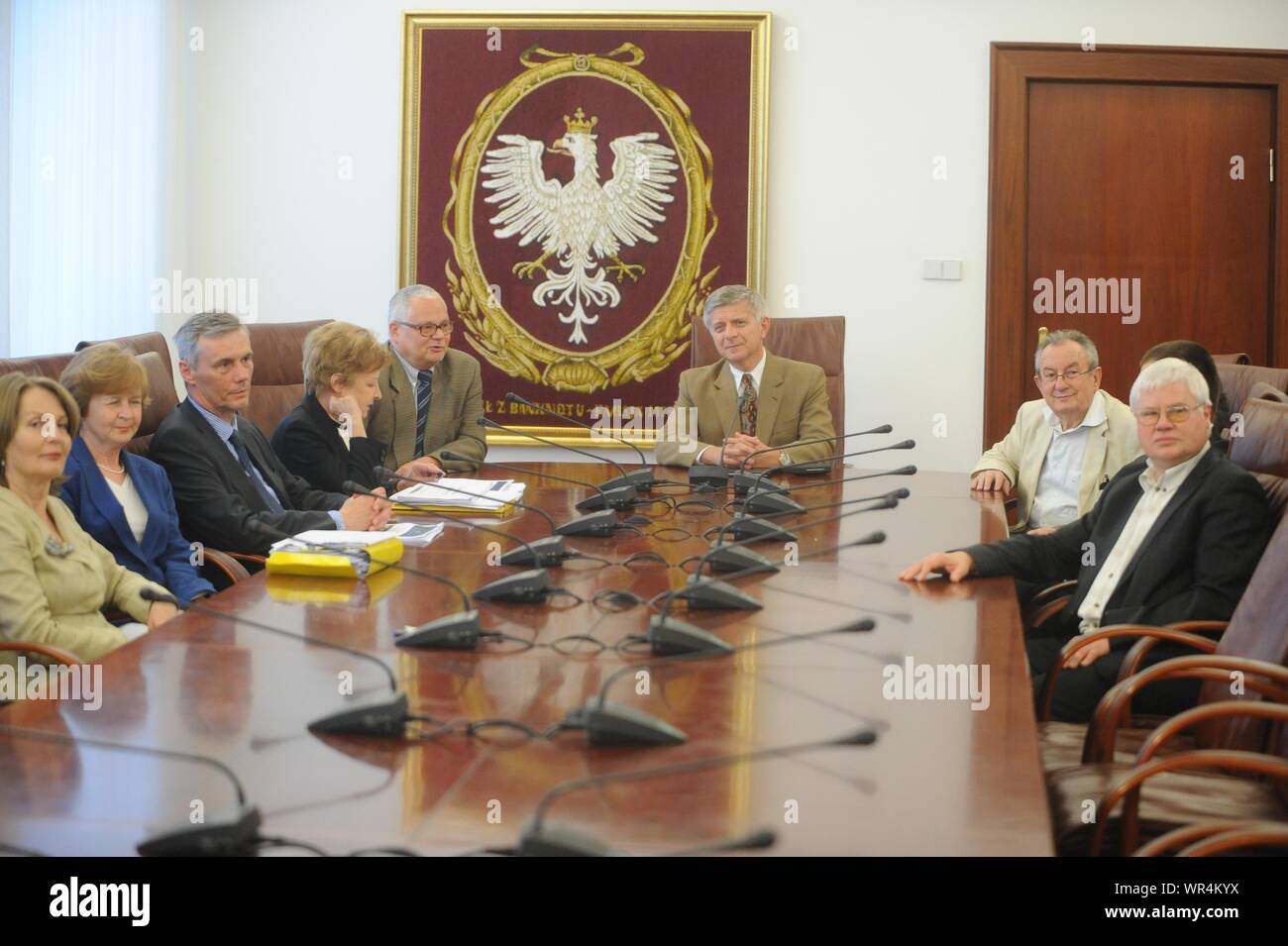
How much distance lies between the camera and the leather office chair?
2.36 metres

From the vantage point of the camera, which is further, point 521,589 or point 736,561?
point 736,561

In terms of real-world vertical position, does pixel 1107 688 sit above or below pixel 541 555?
below

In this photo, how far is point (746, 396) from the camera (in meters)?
5.23

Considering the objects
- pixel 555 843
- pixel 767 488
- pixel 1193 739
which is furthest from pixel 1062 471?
pixel 555 843

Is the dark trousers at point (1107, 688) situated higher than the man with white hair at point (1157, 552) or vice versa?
the man with white hair at point (1157, 552)

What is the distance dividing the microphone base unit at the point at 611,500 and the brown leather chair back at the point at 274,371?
1.51 meters

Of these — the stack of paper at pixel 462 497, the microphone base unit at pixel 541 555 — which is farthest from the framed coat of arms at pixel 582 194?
the microphone base unit at pixel 541 555

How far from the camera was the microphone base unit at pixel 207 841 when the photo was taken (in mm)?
1487

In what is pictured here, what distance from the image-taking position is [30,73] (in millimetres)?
5078

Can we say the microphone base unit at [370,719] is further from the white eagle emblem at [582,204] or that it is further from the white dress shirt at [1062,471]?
the white eagle emblem at [582,204]

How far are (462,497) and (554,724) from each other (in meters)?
2.15

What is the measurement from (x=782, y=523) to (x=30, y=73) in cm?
315

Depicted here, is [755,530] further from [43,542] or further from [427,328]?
[427,328]

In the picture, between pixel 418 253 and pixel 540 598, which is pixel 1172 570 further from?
pixel 418 253
